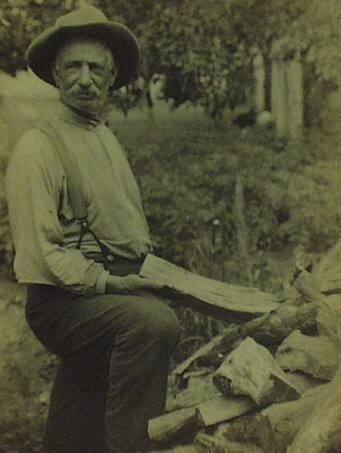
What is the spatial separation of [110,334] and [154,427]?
0.23 meters

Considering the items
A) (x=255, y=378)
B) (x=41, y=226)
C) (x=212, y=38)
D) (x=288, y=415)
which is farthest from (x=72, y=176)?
(x=288, y=415)

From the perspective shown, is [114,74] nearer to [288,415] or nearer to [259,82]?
[259,82]

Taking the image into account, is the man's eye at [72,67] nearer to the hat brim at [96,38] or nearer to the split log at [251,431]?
the hat brim at [96,38]

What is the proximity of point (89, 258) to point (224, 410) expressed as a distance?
457mm

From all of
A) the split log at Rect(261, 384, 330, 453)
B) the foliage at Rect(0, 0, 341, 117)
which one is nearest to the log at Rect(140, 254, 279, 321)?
the split log at Rect(261, 384, 330, 453)

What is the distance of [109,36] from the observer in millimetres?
Result: 1846

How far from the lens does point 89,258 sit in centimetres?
Result: 180

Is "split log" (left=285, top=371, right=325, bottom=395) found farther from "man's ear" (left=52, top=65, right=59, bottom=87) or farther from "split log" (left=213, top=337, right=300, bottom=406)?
"man's ear" (left=52, top=65, right=59, bottom=87)

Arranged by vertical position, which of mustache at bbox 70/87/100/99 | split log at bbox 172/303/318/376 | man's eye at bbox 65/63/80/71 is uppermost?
man's eye at bbox 65/63/80/71

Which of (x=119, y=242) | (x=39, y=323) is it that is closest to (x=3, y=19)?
(x=119, y=242)

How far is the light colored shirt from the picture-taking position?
174cm

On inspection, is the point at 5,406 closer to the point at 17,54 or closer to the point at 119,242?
the point at 119,242

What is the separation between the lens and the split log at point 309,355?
1.77 metres

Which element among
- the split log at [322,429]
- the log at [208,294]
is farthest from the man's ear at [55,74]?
the split log at [322,429]
